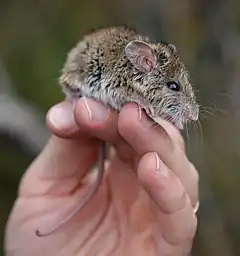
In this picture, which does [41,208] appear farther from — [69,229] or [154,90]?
[154,90]

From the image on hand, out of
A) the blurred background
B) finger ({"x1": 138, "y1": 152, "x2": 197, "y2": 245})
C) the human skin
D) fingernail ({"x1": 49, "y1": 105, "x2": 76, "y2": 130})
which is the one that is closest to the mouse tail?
the human skin

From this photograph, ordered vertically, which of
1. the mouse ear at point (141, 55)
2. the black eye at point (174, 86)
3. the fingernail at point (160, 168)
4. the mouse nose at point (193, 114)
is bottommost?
the fingernail at point (160, 168)

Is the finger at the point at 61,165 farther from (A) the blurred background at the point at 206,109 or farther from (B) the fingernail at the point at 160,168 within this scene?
(A) the blurred background at the point at 206,109

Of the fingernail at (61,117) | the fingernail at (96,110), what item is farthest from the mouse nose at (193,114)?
the fingernail at (61,117)

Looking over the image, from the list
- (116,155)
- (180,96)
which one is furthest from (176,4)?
(180,96)

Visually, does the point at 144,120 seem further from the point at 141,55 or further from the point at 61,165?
the point at 61,165

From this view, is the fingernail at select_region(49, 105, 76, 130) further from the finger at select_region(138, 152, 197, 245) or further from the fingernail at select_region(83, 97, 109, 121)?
the finger at select_region(138, 152, 197, 245)

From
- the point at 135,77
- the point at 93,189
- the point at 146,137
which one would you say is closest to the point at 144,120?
the point at 146,137

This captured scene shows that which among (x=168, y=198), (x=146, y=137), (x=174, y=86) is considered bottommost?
(x=168, y=198)
